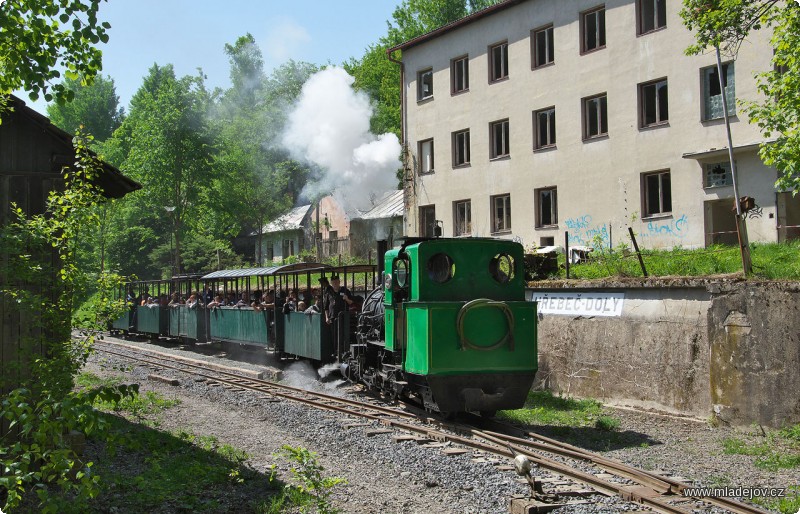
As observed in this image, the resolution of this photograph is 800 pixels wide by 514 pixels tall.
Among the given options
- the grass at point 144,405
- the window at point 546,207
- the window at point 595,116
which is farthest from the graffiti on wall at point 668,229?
the grass at point 144,405

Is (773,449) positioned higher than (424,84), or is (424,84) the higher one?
(424,84)

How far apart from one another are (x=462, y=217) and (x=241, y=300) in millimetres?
10056

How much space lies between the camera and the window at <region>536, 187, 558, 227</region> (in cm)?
2511

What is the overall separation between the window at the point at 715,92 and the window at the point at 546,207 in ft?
18.7

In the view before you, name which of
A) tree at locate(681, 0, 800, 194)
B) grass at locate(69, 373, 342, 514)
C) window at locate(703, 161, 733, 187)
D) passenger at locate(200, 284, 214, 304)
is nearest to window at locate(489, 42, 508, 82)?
window at locate(703, 161, 733, 187)

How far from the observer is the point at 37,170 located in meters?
8.64

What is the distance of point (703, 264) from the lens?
13.8 metres

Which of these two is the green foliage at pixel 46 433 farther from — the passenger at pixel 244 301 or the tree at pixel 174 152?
the tree at pixel 174 152

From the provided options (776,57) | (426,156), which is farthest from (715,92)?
(426,156)

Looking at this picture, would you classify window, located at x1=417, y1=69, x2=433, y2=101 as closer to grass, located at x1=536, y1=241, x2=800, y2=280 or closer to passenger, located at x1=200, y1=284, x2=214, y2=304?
passenger, located at x1=200, y1=284, x2=214, y2=304

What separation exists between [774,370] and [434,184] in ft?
65.4

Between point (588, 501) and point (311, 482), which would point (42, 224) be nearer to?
point (311, 482)

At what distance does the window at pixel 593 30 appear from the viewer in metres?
23.6

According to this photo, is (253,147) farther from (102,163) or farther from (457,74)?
(102,163)
